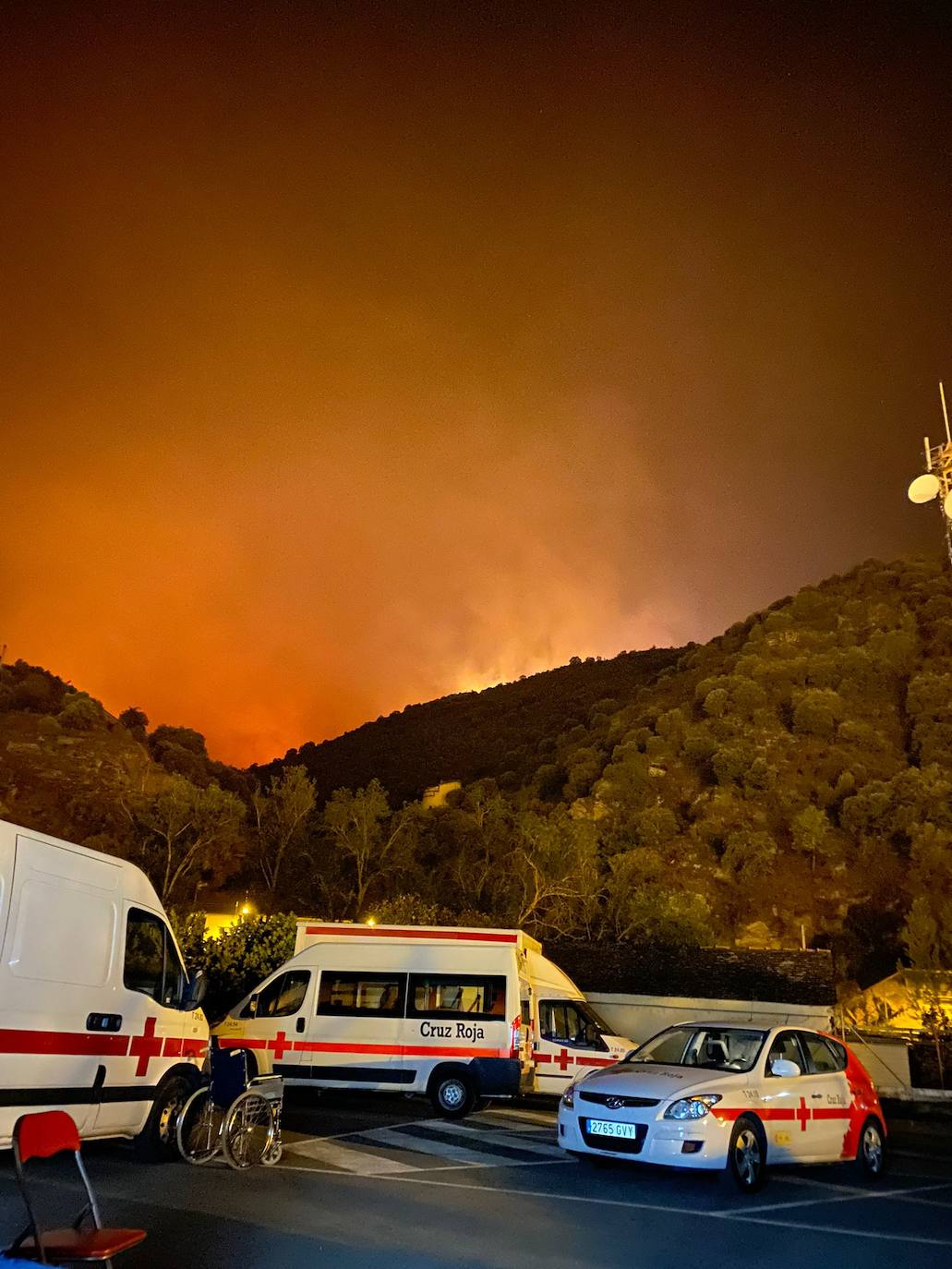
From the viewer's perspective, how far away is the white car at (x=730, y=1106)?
8.09 m

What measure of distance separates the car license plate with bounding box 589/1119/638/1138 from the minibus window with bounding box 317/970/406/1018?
621cm

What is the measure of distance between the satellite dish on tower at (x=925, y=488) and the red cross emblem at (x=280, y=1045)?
13477 millimetres

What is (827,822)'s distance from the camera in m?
55.9

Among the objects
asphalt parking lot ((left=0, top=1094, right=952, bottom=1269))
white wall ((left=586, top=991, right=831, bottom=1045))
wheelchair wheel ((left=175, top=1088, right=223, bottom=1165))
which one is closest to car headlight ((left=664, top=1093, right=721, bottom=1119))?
asphalt parking lot ((left=0, top=1094, right=952, bottom=1269))

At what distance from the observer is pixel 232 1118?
8.52 m

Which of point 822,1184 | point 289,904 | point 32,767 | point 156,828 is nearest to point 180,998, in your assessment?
point 822,1184

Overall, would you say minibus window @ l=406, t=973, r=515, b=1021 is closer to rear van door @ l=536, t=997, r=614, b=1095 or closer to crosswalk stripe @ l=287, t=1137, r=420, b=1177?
rear van door @ l=536, t=997, r=614, b=1095

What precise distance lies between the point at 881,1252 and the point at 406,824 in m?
37.2

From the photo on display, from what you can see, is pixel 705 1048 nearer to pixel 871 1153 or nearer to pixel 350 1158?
pixel 871 1153

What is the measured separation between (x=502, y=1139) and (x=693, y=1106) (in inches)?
164

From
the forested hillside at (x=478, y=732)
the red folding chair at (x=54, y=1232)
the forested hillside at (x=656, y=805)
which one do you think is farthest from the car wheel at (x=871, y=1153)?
the forested hillside at (x=478, y=732)

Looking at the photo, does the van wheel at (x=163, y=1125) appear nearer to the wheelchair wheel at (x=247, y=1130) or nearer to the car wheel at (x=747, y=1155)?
the wheelchair wheel at (x=247, y=1130)

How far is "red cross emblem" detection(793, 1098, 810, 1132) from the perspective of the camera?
351 inches

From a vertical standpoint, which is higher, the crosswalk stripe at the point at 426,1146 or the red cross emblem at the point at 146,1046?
the red cross emblem at the point at 146,1046
